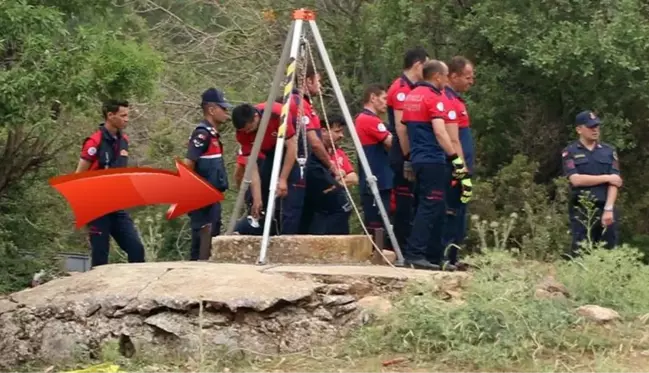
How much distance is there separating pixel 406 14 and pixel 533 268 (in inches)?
310

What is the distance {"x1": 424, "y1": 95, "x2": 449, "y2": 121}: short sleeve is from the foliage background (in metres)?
2.14

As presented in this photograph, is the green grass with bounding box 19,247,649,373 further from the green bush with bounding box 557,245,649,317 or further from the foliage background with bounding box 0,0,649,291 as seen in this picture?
the foliage background with bounding box 0,0,649,291

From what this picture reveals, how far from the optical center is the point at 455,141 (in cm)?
904

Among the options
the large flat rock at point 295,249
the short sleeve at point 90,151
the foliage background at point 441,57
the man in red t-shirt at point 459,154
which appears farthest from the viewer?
the foliage background at point 441,57

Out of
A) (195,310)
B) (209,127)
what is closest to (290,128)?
(209,127)

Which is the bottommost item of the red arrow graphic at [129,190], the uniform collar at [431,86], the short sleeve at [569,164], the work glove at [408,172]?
the red arrow graphic at [129,190]

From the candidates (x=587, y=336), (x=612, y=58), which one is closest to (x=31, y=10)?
(x=587, y=336)

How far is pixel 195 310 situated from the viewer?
7.20 metres

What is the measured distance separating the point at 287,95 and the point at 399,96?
133 centimetres

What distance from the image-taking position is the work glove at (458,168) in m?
8.98

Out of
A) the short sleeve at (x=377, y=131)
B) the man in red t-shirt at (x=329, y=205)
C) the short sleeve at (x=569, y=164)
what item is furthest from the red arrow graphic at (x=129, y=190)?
the short sleeve at (x=569, y=164)

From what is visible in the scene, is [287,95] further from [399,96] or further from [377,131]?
[377,131]

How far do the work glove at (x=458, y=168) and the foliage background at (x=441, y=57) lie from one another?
1.63 metres

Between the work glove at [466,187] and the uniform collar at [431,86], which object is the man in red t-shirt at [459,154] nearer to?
the work glove at [466,187]
